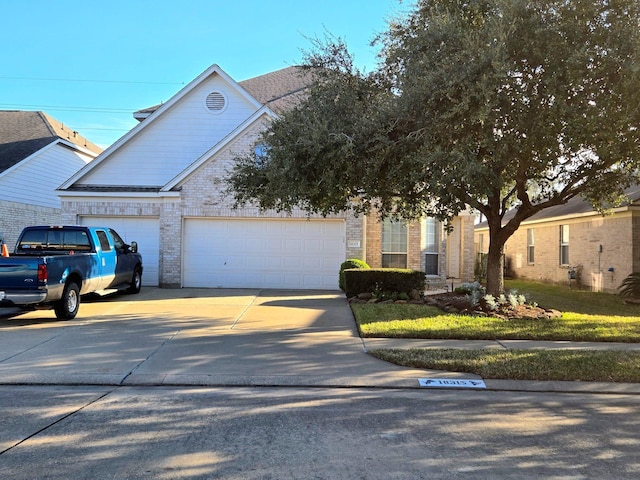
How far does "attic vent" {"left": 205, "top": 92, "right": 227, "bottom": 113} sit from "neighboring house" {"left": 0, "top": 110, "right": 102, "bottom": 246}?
6.76 m

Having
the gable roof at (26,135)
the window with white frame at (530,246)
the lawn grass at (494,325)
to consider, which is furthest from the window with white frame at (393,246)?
the gable roof at (26,135)

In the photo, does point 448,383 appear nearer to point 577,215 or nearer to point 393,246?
point 393,246

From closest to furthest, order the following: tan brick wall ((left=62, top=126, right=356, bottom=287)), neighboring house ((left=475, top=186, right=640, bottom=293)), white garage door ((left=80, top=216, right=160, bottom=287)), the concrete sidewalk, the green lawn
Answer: the concrete sidewalk, the green lawn, neighboring house ((left=475, top=186, right=640, bottom=293)), tan brick wall ((left=62, top=126, right=356, bottom=287)), white garage door ((left=80, top=216, right=160, bottom=287))

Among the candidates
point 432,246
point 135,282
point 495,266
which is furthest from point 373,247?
point 135,282

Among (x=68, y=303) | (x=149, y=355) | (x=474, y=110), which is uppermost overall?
(x=474, y=110)

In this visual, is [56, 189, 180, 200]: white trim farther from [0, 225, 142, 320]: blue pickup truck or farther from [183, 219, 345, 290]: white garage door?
[0, 225, 142, 320]: blue pickup truck

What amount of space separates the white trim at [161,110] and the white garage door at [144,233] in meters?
1.78

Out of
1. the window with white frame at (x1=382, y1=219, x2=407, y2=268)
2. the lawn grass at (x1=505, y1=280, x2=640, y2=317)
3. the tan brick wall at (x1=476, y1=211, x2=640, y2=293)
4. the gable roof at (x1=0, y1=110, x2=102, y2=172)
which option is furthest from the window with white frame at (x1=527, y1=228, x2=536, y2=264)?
the gable roof at (x1=0, y1=110, x2=102, y2=172)

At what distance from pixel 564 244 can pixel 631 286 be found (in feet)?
17.5

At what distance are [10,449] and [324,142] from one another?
6296 mm

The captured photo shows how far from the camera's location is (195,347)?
812cm

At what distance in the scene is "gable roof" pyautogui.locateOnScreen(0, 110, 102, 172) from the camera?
67.7 ft

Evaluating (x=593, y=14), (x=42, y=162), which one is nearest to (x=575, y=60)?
(x=593, y=14)

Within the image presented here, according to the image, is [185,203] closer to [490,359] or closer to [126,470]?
[490,359]
